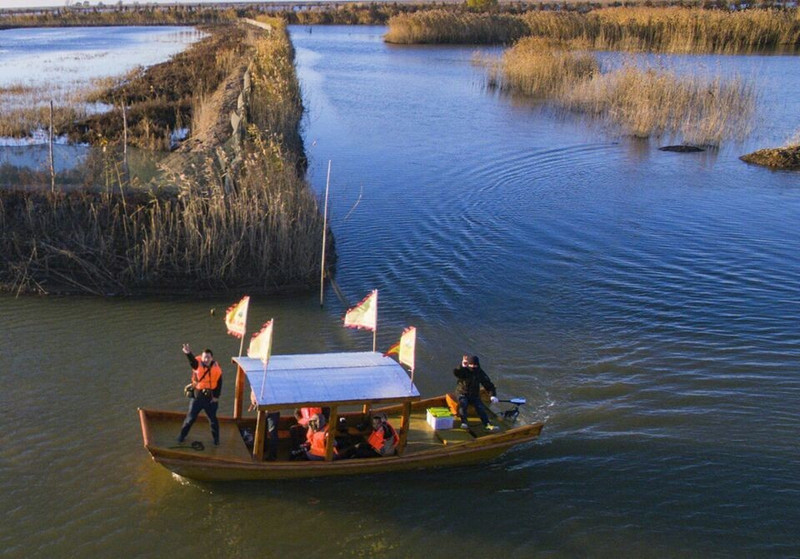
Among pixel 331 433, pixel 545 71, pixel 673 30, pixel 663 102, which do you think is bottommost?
pixel 331 433

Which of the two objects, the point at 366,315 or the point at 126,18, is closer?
the point at 366,315

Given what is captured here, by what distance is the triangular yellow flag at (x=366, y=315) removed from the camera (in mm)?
11789

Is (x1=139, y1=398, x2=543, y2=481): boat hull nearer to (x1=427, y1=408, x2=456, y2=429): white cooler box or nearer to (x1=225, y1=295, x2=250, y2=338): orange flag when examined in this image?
(x1=427, y1=408, x2=456, y2=429): white cooler box

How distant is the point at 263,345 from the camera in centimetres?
1057

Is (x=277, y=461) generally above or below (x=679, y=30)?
below

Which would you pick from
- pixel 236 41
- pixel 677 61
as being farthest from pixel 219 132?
pixel 236 41

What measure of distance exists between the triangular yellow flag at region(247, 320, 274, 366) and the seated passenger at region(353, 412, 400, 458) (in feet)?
6.20

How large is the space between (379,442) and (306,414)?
3.76ft

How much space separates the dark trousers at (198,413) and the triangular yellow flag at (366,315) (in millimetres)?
2407

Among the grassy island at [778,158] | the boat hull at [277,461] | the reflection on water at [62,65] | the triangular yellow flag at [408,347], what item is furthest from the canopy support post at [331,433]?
the grassy island at [778,158]

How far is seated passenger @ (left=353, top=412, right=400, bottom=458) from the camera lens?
1107cm

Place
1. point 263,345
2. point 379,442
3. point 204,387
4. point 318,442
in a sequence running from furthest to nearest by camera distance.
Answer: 1. point 379,442
2. point 318,442
3. point 204,387
4. point 263,345

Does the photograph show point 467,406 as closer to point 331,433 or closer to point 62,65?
point 331,433

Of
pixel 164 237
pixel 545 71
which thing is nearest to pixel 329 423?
pixel 164 237
